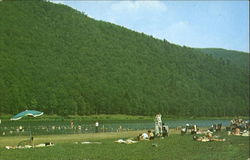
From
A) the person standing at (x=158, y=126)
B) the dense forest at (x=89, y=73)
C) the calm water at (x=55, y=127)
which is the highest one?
the dense forest at (x=89, y=73)

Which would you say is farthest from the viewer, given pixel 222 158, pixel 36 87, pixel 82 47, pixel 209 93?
pixel 209 93

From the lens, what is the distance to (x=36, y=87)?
425 ft

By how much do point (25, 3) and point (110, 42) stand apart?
1450 inches

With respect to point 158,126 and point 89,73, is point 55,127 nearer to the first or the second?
point 158,126

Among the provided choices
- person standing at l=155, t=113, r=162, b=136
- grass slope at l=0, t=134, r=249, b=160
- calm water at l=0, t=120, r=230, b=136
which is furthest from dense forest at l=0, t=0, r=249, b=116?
grass slope at l=0, t=134, r=249, b=160

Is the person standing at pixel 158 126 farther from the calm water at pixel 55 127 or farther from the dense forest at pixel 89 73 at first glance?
the dense forest at pixel 89 73

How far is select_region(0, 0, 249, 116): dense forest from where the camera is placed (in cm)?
13000

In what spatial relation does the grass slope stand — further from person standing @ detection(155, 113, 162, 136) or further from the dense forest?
the dense forest

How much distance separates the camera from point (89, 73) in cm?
15775

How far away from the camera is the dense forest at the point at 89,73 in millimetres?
130000

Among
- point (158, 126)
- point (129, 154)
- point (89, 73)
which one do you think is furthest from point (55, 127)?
point (89, 73)

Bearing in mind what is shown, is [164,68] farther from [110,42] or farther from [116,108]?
[116,108]

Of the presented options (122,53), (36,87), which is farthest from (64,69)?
(122,53)

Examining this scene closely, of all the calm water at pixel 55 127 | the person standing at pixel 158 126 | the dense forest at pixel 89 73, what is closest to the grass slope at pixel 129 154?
the person standing at pixel 158 126
